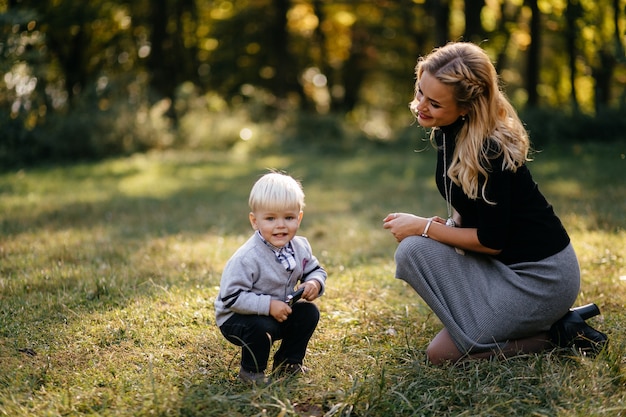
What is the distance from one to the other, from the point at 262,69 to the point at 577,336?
2388 cm

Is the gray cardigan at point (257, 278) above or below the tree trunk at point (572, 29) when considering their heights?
below

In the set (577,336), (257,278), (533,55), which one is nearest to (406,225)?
(257,278)

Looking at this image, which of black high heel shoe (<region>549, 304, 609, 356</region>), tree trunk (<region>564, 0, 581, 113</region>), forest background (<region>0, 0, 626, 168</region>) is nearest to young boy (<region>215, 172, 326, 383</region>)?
black high heel shoe (<region>549, 304, 609, 356</region>)

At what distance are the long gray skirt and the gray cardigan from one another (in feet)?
1.78

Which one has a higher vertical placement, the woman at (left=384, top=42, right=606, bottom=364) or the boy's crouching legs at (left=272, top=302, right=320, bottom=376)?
the woman at (left=384, top=42, right=606, bottom=364)

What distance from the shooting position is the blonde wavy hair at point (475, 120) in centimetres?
330

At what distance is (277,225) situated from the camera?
333cm

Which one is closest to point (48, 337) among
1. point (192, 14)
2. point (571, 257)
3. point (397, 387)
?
point (397, 387)

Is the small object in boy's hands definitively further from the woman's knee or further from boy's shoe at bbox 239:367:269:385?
the woman's knee

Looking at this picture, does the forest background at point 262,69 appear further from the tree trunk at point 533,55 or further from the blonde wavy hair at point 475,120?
the blonde wavy hair at point 475,120

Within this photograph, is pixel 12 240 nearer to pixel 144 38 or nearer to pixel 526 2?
pixel 526 2

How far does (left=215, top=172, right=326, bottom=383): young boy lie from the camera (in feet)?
10.6

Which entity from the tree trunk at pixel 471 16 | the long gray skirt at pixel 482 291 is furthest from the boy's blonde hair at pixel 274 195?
the tree trunk at pixel 471 16

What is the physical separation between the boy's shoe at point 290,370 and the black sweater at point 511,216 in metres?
1.14
